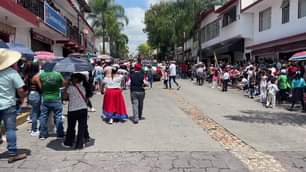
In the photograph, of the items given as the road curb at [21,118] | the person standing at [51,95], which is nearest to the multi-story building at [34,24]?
the road curb at [21,118]

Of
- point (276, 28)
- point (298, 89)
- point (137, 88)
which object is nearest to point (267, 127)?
point (137, 88)

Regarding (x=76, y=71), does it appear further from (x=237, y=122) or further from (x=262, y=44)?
(x=262, y=44)

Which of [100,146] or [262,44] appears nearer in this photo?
[100,146]

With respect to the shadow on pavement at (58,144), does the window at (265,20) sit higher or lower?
higher

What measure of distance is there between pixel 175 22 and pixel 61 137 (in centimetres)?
3614

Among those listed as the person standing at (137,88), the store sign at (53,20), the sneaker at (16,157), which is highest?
the store sign at (53,20)

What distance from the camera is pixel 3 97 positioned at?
7051 millimetres

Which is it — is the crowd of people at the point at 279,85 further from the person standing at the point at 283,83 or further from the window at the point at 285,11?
the window at the point at 285,11

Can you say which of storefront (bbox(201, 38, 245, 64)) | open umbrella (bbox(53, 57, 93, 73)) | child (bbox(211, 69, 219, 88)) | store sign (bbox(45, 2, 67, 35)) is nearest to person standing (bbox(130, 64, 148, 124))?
open umbrella (bbox(53, 57, 93, 73))

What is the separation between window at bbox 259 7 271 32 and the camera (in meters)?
28.2

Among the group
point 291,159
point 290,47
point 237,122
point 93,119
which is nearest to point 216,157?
point 291,159

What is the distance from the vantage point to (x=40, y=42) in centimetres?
2497

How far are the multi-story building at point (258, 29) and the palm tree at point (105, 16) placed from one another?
17.2 metres

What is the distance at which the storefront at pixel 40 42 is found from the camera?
22.6 meters
